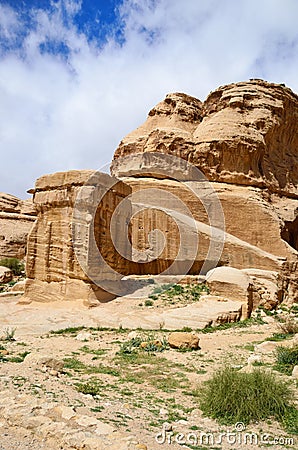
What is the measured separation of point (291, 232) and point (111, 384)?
22.3 meters

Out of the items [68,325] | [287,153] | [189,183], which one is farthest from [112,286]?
[287,153]

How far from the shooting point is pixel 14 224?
29.7m

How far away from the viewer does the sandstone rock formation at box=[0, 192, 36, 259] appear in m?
27.4

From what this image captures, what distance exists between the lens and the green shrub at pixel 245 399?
4.78 meters

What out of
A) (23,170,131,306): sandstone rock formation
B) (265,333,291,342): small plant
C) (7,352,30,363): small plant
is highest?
(23,170,131,306): sandstone rock formation

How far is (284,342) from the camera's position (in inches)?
359

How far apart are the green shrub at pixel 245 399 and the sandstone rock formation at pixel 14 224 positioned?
2448 cm

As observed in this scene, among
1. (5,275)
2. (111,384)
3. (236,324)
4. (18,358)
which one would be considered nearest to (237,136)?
(236,324)

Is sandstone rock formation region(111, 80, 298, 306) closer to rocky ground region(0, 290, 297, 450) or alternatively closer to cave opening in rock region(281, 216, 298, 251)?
cave opening in rock region(281, 216, 298, 251)

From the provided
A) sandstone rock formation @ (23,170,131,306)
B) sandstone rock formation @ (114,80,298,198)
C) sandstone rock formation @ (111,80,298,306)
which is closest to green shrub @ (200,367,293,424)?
sandstone rock formation @ (23,170,131,306)

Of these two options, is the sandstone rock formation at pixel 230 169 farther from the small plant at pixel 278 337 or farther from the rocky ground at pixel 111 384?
the rocky ground at pixel 111 384

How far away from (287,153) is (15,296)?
2081 cm

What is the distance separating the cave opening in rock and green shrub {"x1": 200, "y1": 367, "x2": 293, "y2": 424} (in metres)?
18.4

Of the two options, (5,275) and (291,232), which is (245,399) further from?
(291,232)
